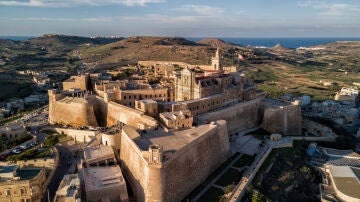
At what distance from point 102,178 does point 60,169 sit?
20.9 feet

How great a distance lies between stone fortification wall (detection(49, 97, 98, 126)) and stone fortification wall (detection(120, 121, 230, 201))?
11.1 meters

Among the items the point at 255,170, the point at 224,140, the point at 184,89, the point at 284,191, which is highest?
the point at 184,89

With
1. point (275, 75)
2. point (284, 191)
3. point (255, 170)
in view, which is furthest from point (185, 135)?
point (275, 75)

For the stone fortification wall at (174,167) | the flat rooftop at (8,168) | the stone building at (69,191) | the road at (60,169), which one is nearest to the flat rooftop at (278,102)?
the stone fortification wall at (174,167)

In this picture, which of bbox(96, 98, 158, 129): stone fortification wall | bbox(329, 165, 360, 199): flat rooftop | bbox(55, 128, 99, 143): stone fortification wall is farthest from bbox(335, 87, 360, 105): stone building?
bbox(55, 128, 99, 143): stone fortification wall

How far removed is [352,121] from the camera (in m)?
61.6

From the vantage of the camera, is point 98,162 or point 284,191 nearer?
point 98,162

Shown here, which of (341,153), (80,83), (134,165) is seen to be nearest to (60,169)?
(134,165)

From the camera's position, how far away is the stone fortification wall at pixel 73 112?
144 feet

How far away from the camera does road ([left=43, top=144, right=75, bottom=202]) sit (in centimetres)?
2987

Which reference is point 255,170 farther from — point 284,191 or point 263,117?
point 263,117

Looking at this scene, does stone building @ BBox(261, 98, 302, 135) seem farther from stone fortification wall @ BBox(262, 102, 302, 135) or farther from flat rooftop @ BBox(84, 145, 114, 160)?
A: flat rooftop @ BBox(84, 145, 114, 160)

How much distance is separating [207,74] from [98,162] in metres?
23.3

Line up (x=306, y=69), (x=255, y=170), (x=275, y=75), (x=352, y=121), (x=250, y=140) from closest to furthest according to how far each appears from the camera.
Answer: (x=255, y=170), (x=250, y=140), (x=352, y=121), (x=275, y=75), (x=306, y=69)
